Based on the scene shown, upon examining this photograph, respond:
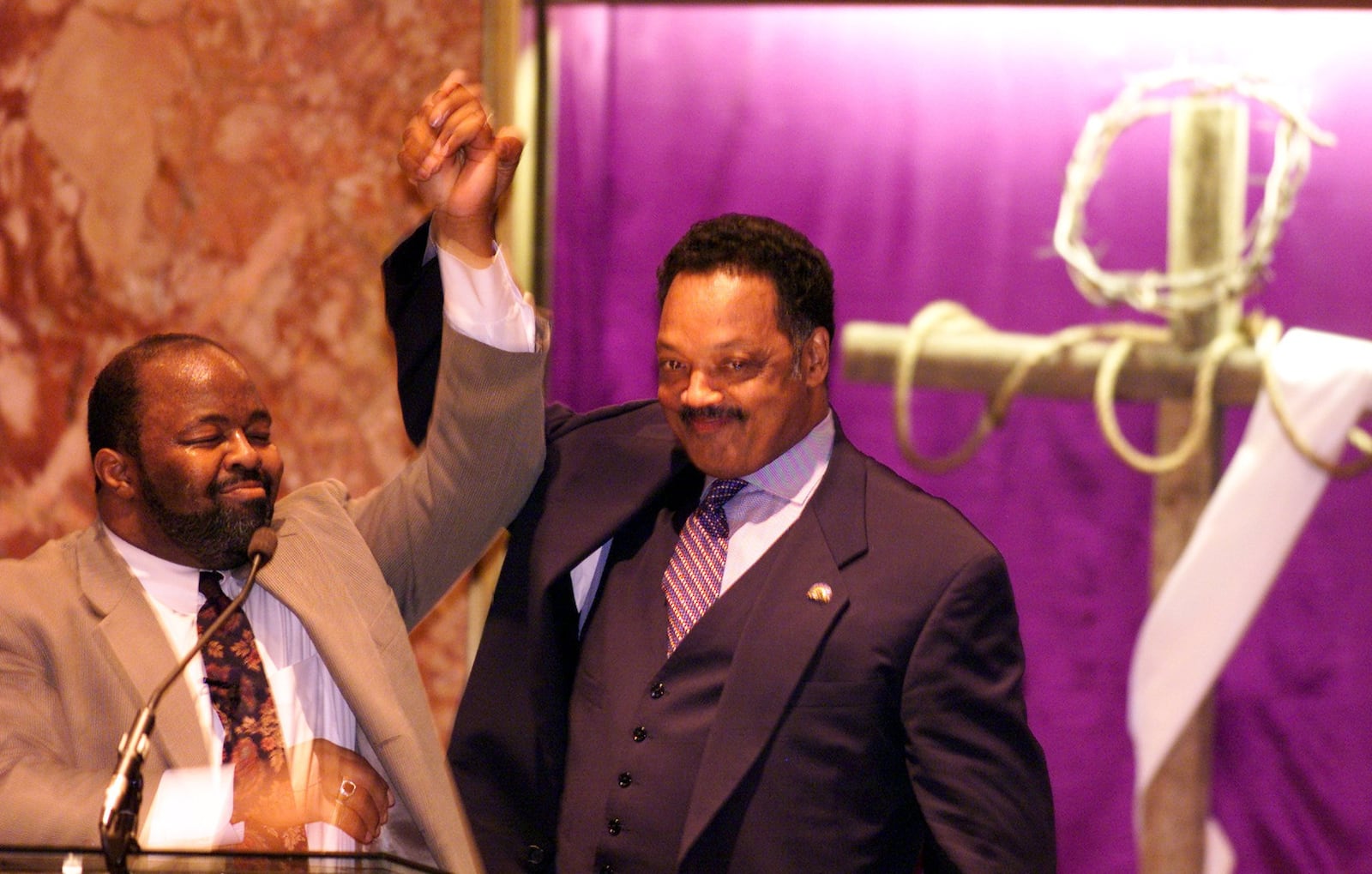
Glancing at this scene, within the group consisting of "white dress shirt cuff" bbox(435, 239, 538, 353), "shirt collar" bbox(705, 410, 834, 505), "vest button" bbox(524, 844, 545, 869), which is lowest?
"vest button" bbox(524, 844, 545, 869)

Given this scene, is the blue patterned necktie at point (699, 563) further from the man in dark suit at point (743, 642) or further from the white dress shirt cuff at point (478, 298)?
the white dress shirt cuff at point (478, 298)

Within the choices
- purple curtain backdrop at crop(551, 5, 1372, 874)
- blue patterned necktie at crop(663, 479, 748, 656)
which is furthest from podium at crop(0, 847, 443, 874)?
purple curtain backdrop at crop(551, 5, 1372, 874)

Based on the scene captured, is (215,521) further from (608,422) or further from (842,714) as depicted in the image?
(842,714)

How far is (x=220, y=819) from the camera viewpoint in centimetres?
185

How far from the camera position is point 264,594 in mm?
2109

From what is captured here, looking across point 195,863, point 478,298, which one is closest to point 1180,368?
point 478,298

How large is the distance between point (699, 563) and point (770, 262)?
38cm

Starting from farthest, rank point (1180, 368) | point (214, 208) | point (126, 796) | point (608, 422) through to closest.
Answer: point (214, 208) < point (1180, 368) < point (608, 422) < point (126, 796)

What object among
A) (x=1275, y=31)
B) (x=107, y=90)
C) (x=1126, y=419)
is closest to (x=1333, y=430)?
(x=1126, y=419)

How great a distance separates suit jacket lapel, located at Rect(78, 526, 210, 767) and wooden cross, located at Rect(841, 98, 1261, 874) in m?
1.61

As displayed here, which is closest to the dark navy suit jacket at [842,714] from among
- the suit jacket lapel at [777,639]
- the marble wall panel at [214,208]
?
the suit jacket lapel at [777,639]

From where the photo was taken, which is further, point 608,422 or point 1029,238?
point 1029,238

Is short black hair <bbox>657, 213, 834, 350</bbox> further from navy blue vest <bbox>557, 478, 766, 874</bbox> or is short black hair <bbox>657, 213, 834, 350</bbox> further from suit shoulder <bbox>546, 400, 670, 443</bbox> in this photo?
navy blue vest <bbox>557, 478, 766, 874</bbox>

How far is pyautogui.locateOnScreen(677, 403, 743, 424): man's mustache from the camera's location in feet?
6.35
